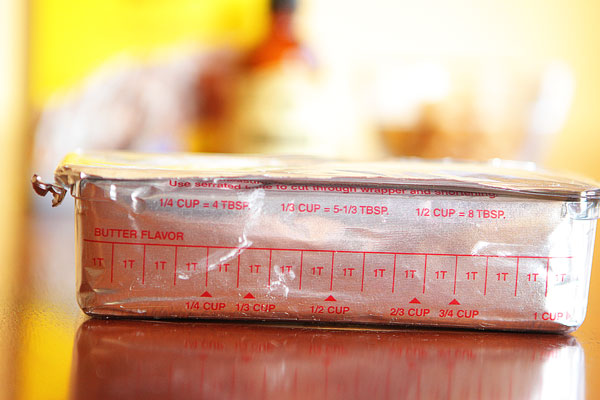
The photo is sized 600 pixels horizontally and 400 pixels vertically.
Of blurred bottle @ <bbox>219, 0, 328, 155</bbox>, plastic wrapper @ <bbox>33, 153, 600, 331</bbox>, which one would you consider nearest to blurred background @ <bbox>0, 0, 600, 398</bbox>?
blurred bottle @ <bbox>219, 0, 328, 155</bbox>

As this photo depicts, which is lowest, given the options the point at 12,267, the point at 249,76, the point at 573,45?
the point at 12,267

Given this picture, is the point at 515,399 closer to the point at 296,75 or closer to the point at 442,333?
the point at 442,333

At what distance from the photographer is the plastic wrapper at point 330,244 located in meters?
0.29

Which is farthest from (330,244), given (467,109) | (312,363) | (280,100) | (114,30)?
(114,30)

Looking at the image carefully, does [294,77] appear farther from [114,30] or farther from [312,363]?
[312,363]

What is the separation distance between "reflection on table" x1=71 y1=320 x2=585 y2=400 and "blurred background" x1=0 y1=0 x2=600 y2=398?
2.11ft

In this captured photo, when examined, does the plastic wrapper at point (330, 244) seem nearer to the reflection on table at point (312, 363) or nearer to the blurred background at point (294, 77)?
the reflection on table at point (312, 363)

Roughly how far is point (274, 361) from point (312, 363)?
0.01 m

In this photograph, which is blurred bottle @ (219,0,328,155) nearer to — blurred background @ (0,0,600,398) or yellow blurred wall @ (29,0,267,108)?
blurred background @ (0,0,600,398)

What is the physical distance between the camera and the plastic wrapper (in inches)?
11.5

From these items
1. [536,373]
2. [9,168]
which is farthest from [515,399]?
[9,168]

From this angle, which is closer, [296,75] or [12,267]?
[12,267]

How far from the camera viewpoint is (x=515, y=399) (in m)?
0.23

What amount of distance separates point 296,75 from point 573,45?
0.68 meters
